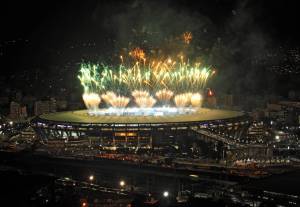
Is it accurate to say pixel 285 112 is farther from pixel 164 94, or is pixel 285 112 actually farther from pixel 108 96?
pixel 108 96

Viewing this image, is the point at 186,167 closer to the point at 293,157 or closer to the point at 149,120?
the point at 293,157

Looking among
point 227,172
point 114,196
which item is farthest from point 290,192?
point 114,196

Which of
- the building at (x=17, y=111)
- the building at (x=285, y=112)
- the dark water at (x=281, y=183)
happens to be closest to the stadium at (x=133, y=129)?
the building at (x=285, y=112)

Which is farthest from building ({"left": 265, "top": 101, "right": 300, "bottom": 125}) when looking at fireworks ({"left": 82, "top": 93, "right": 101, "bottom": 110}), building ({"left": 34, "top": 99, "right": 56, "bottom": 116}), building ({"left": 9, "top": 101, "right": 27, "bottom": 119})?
building ({"left": 9, "top": 101, "right": 27, "bottom": 119})

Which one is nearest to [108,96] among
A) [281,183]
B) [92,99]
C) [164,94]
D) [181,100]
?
[92,99]

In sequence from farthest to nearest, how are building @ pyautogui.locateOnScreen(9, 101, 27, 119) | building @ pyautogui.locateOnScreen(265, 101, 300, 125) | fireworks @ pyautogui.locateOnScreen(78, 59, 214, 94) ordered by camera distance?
building @ pyautogui.locateOnScreen(9, 101, 27, 119) → building @ pyautogui.locateOnScreen(265, 101, 300, 125) → fireworks @ pyautogui.locateOnScreen(78, 59, 214, 94)

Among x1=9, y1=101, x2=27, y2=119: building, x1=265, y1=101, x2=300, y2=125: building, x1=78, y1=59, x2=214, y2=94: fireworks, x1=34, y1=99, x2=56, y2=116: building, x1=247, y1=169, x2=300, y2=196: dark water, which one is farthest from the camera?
x1=34, y1=99, x2=56, y2=116: building

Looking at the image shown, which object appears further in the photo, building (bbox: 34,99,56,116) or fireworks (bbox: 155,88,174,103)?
building (bbox: 34,99,56,116)

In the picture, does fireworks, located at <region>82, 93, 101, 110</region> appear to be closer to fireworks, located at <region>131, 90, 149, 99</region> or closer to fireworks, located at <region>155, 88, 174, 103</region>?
fireworks, located at <region>131, 90, 149, 99</region>

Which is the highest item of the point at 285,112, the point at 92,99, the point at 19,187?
the point at 92,99

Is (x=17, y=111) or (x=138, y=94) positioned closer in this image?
(x=138, y=94)

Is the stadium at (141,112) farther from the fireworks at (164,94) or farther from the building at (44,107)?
the building at (44,107)

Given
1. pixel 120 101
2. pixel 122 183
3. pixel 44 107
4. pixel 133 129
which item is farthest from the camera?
pixel 44 107
